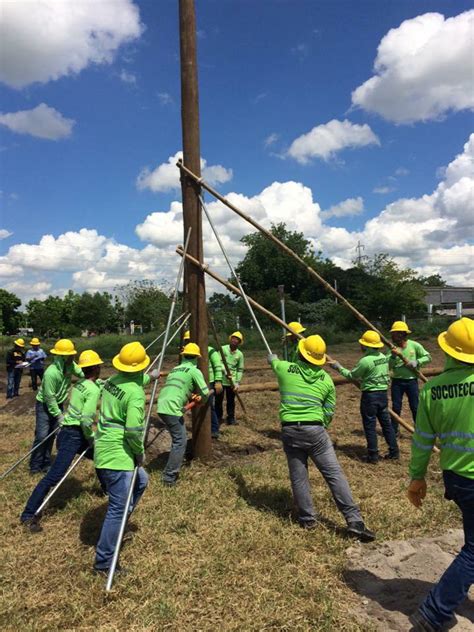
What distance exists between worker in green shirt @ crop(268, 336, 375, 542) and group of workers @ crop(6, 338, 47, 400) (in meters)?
11.0

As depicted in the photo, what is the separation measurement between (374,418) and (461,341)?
147 inches

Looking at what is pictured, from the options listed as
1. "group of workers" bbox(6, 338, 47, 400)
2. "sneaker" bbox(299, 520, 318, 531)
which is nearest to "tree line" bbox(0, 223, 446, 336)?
"group of workers" bbox(6, 338, 47, 400)

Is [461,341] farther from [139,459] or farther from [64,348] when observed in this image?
[64,348]

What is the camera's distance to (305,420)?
438 cm

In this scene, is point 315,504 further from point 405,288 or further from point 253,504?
point 405,288

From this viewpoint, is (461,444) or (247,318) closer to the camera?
(461,444)

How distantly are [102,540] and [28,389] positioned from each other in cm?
1329

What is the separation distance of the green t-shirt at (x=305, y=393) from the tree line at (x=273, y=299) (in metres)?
22.4

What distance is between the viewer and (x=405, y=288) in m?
30.0

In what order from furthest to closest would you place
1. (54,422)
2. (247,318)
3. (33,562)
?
(247,318) < (54,422) < (33,562)

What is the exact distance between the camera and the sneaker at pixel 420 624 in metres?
2.78

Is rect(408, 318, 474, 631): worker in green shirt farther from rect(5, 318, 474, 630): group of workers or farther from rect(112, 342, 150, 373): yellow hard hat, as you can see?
rect(112, 342, 150, 373): yellow hard hat

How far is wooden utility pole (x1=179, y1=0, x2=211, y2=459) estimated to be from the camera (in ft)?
19.9

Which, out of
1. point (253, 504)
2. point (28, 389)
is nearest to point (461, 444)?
point (253, 504)
